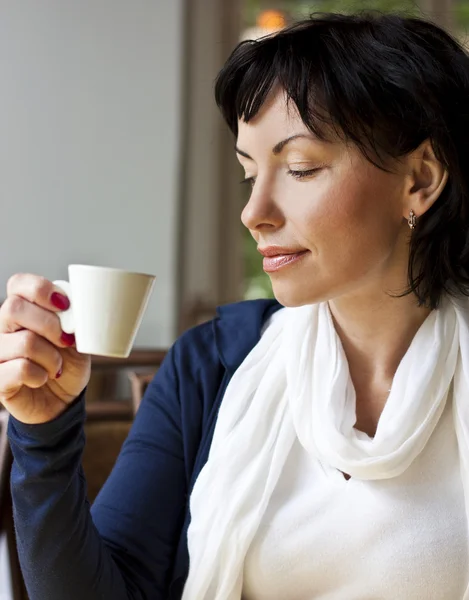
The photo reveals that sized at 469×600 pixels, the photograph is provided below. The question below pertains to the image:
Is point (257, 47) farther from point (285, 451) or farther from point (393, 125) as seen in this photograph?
point (285, 451)

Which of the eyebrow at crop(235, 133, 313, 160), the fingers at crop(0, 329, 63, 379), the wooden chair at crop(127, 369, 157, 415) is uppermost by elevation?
the eyebrow at crop(235, 133, 313, 160)

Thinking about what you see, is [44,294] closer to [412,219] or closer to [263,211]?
[263,211]

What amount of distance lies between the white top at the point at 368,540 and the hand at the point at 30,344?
0.41m

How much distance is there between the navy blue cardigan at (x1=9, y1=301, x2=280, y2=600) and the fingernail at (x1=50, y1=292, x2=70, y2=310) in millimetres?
152

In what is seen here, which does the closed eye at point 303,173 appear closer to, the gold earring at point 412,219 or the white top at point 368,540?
the gold earring at point 412,219

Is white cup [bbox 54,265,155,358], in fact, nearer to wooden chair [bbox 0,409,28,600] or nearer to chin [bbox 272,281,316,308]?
chin [bbox 272,281,316,308]

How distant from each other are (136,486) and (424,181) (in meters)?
0.61

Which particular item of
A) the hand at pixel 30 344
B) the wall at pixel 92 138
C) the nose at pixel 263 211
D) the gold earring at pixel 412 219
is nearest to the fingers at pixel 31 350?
the hand at pixel 30 344

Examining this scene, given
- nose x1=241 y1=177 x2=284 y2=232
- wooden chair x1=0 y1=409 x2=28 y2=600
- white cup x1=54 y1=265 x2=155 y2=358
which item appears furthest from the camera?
wooden chair x1=0 y1=409 x2=28 y2=600

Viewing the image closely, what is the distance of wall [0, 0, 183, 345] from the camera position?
11.1ft

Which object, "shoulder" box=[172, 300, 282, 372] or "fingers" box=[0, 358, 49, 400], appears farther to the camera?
"shoulder" box=[172, 300, 282, 372]

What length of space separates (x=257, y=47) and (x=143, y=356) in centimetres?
75

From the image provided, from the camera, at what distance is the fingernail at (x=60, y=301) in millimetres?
834

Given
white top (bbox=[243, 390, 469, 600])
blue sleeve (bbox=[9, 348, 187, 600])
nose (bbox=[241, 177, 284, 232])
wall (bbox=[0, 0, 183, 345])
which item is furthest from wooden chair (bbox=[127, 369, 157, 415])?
wall (bbox=[0, 0, 183, 345])
